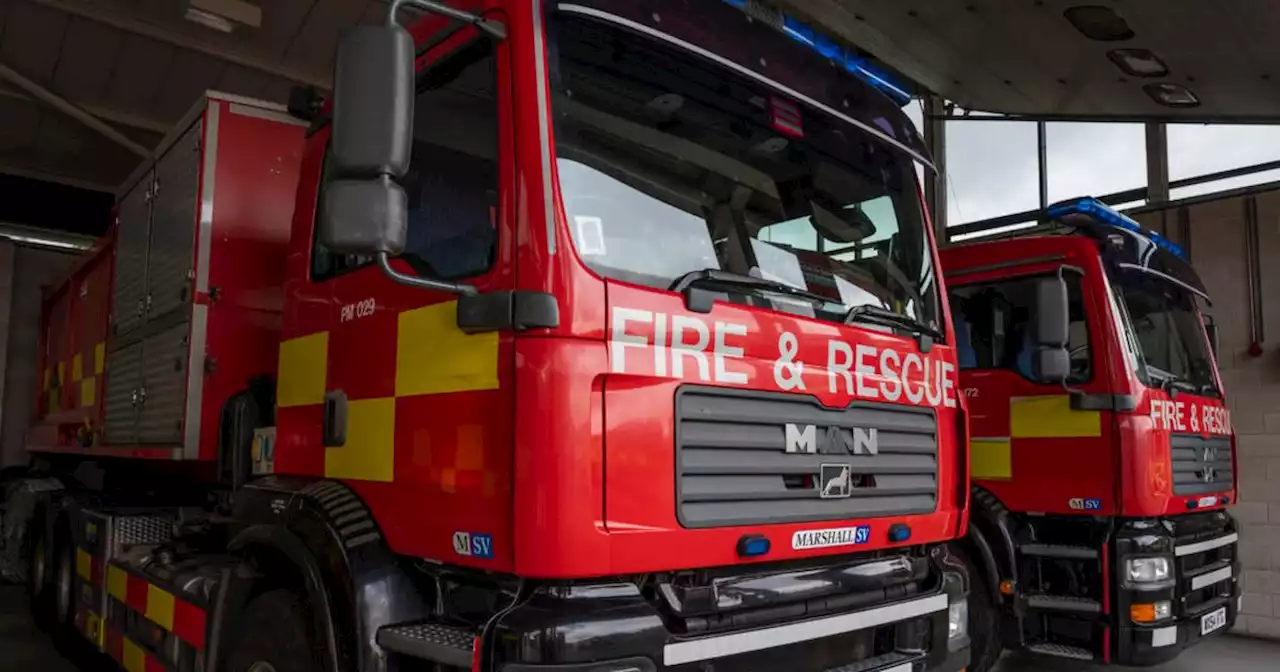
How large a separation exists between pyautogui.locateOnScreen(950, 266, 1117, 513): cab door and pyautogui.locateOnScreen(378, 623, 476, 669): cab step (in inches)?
142

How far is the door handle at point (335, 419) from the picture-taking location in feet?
8.57

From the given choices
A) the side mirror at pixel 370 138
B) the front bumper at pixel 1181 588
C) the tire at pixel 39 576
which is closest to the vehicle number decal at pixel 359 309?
the side mirror at pixel 370 138

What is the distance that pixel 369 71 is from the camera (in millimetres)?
1932

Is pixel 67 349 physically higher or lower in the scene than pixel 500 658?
higher

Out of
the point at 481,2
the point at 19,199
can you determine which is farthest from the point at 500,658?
the point at 19,199

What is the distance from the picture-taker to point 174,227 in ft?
12.9

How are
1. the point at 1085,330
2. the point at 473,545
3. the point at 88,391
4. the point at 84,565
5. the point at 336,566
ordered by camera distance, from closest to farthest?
1. the point at 473,545
2. the point at 336,566
3. the point at 1085,330
4. the point at 84,565
5. the point at 88,391

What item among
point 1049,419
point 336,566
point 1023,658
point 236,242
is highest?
point 236,242

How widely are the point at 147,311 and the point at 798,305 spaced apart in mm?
3137

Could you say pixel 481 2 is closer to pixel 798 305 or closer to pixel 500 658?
pixel 798 305

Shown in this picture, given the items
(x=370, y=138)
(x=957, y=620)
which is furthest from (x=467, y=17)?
(x=957, y=620)

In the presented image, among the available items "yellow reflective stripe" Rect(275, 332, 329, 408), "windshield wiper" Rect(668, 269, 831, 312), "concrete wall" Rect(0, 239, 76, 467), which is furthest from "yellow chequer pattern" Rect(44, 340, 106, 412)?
"windshield wiper" Rect(668, 269, 831, 312)

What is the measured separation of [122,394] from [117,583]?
0.88 m

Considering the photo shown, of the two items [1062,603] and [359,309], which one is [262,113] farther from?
[1062,603]
